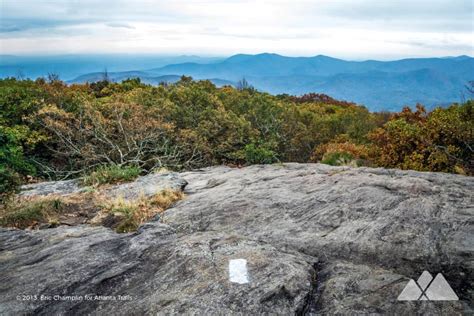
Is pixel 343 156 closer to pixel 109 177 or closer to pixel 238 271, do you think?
pixel 109 177

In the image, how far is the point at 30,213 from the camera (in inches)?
345

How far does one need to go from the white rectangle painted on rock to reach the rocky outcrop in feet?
0.21

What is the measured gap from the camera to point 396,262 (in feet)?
16.1

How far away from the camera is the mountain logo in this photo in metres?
4.05

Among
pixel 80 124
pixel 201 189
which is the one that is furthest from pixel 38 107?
pixel 201 189

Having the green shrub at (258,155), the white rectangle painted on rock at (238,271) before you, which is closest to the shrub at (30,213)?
the white rectangle painted on rock at (238,271)

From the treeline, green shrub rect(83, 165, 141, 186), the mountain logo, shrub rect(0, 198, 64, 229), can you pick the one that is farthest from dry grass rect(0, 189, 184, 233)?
the mountain logo

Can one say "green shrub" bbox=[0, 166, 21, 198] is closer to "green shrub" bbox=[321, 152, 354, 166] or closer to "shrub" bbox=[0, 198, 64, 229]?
"shrub" bbox=[0, 198, 64, 229]

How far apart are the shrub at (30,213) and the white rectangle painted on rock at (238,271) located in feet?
17.0

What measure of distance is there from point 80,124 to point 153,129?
3239 mm

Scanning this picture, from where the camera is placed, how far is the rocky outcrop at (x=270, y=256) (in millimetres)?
4320

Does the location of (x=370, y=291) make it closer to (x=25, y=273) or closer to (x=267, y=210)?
(x=267, y=210)

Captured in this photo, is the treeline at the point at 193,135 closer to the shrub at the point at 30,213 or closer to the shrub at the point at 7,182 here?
the shrub at the point at 7,182

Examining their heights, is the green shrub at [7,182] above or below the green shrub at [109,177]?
above
